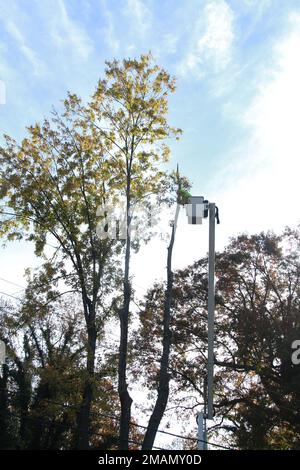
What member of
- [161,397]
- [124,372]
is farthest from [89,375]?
[161,397]

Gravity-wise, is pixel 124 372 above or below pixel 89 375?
below

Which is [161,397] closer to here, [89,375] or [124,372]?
[124,372]

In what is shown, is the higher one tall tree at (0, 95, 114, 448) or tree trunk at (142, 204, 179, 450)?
tall tree at (0, 95, 114, 448)

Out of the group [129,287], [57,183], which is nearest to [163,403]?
[129,287]

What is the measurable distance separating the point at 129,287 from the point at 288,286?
993 centimetres

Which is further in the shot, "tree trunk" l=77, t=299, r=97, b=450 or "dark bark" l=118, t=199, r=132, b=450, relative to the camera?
"tree trunk" l=77, t=299, r=97, b=450

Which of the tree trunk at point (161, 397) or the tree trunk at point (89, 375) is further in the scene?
the tree trunk at point (89, 375)

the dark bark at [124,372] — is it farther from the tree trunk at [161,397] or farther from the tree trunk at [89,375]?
the tree trunk at [89,375]

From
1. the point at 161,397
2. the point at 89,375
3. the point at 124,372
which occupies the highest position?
the point at 89,375

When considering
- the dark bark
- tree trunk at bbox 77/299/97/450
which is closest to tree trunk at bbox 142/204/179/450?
the dark bark

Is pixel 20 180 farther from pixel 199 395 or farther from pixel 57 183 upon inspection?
pixel 199 395

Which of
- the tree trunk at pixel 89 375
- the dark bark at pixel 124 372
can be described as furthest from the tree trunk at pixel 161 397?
the tree trunk at pixel 89 375

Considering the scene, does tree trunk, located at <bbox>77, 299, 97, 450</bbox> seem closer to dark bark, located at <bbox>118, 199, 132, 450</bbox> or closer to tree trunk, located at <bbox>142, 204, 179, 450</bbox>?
dark bark, located at <bbox>118, 199, 132, 450</bbox>
